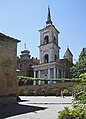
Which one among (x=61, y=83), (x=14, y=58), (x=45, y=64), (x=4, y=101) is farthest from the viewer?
(x=45, y=64)

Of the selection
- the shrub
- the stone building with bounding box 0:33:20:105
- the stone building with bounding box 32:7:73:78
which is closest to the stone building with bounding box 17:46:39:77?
the stone building with bounding box 32:7:73:78

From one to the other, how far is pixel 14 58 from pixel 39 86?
29620 millimetres

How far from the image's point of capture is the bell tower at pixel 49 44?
57594 mm

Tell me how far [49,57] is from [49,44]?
141 inches

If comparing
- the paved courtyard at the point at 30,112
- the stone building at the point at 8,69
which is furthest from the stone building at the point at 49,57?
the paved courtyard at the point at 30,112

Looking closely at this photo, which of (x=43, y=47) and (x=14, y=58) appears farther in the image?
(x=43, y=47)

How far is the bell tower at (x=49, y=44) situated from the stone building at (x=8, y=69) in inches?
1482

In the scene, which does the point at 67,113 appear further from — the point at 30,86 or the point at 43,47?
the point at 43,47

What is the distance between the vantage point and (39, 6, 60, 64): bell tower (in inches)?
2267

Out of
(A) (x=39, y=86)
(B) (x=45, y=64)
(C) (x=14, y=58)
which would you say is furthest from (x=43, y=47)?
(C) (x=14, y=58)

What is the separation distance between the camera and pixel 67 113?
24.6ft

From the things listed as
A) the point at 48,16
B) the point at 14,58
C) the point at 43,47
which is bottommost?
the point at 14,58

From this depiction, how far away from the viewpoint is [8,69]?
1872 centimetres

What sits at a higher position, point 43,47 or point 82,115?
point 43,47
